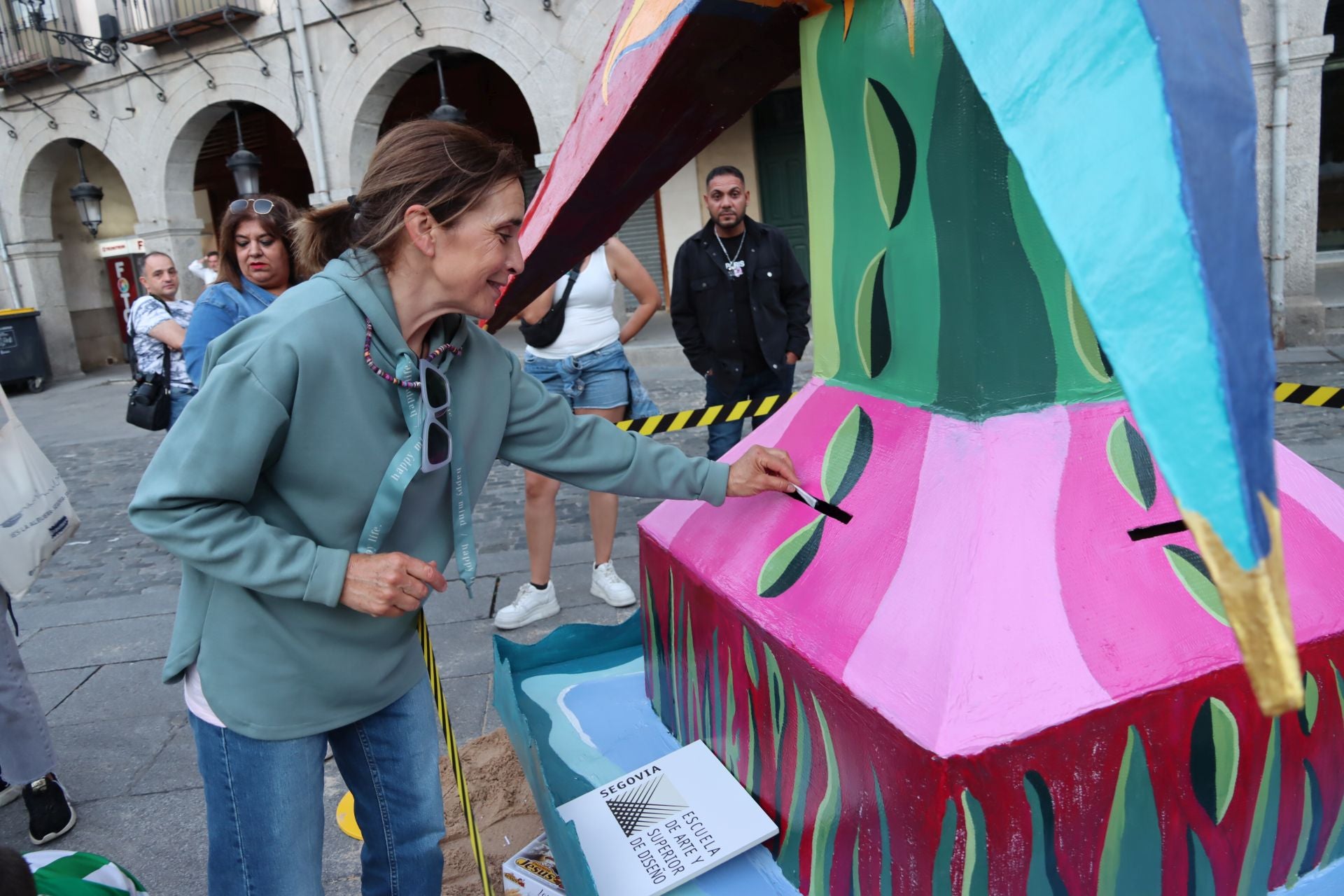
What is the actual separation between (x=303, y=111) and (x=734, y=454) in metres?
11.4

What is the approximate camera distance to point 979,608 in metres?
1.46

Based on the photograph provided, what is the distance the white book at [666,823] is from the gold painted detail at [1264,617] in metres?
1.31

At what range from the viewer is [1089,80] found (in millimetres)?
909

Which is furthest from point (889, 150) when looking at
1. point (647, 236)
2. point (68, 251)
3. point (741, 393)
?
point (68, 251)

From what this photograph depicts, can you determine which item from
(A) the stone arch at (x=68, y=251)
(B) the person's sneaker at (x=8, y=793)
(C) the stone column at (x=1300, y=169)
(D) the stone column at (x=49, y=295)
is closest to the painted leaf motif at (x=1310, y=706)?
(B) the person's sneaker at (x=8, y=793)

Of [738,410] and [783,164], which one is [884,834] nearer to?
[738,410]

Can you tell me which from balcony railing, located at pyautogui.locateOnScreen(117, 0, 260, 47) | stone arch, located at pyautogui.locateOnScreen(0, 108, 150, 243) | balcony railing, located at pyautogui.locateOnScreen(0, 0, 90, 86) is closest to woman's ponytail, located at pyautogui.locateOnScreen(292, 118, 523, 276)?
balcony railing, located at pyautogui.locateOnScreen(117, 0, 260, 47)

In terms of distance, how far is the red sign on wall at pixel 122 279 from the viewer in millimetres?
16328

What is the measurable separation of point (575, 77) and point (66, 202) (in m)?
11.5

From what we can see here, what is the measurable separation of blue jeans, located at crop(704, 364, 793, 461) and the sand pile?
193cm

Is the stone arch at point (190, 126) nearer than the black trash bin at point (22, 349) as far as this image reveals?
Yes

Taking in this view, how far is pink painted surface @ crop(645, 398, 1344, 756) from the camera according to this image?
1.40 m

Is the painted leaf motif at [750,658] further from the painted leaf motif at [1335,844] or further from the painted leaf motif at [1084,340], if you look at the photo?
the painted leaf motif at [1335,844]

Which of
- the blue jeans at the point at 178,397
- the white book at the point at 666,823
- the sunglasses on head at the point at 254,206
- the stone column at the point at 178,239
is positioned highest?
the stone column at the point at 178,239
